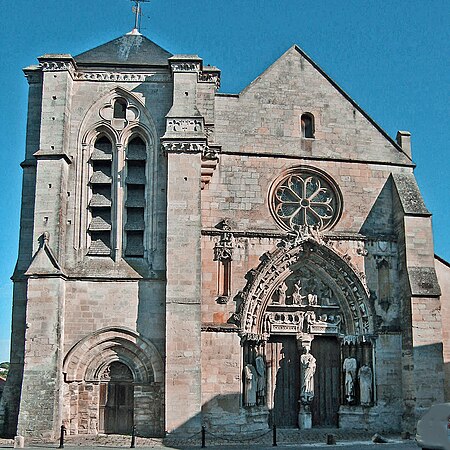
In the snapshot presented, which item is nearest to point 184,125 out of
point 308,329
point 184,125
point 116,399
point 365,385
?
point 184,125

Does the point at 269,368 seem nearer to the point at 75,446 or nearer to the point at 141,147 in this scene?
the point at 75,446

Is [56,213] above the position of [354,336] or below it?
above

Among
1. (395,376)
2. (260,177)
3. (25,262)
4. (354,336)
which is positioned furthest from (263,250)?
(25,262)

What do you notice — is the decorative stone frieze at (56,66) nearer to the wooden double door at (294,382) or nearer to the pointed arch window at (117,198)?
the pointed arch window at (117,198)

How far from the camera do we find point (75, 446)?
14.7 metres

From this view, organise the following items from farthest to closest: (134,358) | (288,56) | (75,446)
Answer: (288,56) < (134,358) < (75,446)

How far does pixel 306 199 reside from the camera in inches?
715

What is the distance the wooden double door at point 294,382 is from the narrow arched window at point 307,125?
208 inches

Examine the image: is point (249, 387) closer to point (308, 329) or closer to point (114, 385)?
point (308, 329)

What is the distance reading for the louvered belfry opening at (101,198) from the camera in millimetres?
17000

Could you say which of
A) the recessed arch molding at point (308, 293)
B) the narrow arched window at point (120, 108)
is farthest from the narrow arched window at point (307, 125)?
the narrow arched window at point (120, 108)

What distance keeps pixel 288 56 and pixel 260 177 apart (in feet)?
11.8

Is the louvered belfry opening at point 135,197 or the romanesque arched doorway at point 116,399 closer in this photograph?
the romanesque arched doorway at point 116,399

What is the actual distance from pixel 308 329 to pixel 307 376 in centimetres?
114
